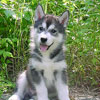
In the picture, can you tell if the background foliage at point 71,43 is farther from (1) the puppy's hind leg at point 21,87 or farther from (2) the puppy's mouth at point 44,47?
Result: (2) the puppy's mouth at point 44,47

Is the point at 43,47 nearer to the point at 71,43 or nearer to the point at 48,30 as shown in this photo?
the point at 48,30

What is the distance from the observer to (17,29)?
487 cm

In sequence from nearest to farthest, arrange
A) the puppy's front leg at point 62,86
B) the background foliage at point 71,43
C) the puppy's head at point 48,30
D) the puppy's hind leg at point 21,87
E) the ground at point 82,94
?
the puppy's head at point 48,30 → the puppy's front leg at point 62,86 → the puppy's hind leg at point 21,87 → the ground at point 82,94 → the background foliage at point 71,43

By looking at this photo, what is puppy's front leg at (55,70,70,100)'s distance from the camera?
3.79m

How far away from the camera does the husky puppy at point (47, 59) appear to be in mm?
3672

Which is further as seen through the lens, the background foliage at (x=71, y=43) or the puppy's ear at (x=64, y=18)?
the background foliage at (x=71, y=43)

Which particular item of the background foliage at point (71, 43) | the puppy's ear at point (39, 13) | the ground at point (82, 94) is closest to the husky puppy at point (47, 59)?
the puppy's ear at point (39, 13)

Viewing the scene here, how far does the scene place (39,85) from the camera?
3664mm

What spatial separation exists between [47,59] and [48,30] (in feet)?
1.38

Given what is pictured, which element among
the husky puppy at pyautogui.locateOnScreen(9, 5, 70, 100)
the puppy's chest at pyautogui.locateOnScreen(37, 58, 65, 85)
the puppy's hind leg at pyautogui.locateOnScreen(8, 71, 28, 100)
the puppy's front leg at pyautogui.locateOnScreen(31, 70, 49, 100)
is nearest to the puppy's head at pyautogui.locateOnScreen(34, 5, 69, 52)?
the husky puppy at pyautogui.locateOnScreen(9, 5, 70, 100)

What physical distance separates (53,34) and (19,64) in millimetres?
1390

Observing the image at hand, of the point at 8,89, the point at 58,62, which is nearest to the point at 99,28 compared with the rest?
the point at 58,62

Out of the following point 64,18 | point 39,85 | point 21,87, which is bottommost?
point 21,87

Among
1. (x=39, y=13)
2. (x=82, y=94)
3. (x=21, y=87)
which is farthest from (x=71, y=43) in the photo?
(x=21, y=87)
